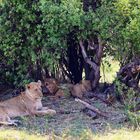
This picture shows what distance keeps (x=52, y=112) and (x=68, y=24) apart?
1.75 meters

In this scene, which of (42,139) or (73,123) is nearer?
(42,139)

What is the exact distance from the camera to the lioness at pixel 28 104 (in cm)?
958

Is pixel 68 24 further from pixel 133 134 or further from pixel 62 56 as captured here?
pixel 133 134

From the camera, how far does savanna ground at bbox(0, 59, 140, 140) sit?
304 inches

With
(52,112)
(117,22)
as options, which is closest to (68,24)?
(117,22)

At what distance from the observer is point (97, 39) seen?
11.0 metres

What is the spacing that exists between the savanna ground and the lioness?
0.22 m

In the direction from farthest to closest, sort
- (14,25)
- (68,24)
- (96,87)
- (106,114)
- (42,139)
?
(96,87) < (14,25) < (68,24) < (106,114) < (42,139)

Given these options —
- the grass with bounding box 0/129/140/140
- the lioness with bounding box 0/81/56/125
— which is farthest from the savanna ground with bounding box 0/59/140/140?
the lioness with bounding box 0/81/56/125

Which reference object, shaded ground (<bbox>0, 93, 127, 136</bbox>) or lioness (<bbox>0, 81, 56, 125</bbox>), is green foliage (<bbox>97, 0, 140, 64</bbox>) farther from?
lioness (<bbox>0, 81, 56, 125</bbox>)

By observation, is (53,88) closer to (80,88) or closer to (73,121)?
(80,88)

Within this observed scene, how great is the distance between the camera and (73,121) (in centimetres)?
890

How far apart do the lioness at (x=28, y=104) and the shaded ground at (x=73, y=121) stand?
220mm

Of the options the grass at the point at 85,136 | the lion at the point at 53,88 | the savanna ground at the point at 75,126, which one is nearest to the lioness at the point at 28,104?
the savanna ground at the point at 75,126
